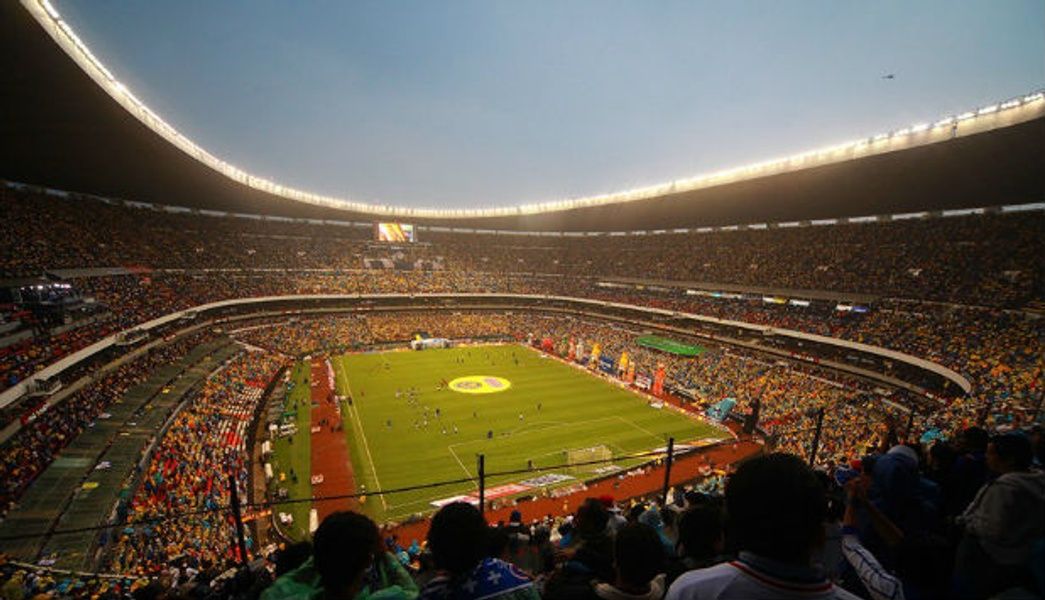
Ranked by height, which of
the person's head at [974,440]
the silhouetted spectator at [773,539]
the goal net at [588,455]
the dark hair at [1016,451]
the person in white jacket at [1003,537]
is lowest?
the goal net at [588,455]

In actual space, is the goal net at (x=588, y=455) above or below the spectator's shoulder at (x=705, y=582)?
below

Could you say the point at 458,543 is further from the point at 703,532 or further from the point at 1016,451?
the point at 1016,451

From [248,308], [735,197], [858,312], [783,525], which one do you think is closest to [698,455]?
Result: [858,312]

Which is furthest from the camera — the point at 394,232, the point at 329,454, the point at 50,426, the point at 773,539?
the point at 394,232

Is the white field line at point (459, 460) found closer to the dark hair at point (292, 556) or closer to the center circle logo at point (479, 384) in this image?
the center circle logo at point (479, 384)

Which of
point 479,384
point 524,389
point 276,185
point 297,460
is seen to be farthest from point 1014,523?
point 276,185

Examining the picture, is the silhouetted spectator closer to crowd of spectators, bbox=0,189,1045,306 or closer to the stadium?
the stadium

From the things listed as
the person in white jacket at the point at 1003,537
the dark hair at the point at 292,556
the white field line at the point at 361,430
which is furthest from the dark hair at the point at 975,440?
the white field line at the point at 361,430
